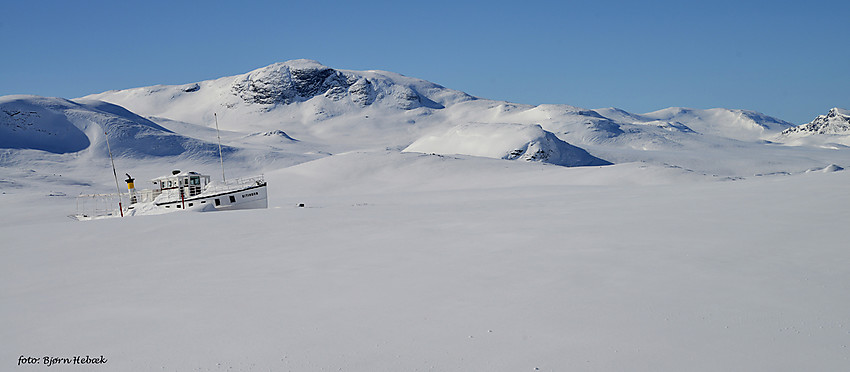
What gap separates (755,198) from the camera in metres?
18.3

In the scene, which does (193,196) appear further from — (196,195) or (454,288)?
(454,288)

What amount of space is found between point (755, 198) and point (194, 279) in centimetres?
1703

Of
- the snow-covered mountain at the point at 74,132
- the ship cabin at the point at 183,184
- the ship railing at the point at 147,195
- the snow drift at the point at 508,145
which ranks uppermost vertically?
the snow-covered mountain at the point at 74,132

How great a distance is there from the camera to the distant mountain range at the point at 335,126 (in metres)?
90.8

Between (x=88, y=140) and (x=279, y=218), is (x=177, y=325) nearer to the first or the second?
(x=279, y=218)

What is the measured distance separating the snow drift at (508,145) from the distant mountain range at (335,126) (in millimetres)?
189

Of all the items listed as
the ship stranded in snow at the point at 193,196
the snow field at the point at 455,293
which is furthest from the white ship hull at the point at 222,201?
the snow field at the point at 455,293

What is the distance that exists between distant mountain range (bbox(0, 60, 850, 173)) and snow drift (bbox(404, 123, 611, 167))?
0.19 metres

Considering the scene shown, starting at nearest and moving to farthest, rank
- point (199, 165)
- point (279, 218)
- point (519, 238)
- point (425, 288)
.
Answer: point (425, 288)
point (519, 238)
point (279, 218)
point (199, 165)

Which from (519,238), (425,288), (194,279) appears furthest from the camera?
(519,238)

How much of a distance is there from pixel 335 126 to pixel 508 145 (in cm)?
9273

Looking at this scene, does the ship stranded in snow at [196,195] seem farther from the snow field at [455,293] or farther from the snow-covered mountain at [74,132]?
the snow-covered mountain at [74,132]

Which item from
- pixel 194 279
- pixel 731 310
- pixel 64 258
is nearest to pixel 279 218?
pixel 64 258

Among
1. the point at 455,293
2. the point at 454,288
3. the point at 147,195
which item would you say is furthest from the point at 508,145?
the point at 455,293
